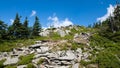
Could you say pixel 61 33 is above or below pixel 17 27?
below

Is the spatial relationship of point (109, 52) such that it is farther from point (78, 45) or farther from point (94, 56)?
point (78, 45)

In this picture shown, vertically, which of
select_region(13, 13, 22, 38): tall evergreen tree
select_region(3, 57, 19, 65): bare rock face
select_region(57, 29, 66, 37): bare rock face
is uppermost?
select_region(13, 13, 22, 38): tall evergreen tree

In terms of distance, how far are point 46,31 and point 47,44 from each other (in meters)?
16.3

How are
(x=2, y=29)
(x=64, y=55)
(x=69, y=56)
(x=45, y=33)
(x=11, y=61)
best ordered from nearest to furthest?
(x=69, y=56) → (x=11, y=61) → (x=64, y=55) → (x=2, y=29) → (x=45, y=33)

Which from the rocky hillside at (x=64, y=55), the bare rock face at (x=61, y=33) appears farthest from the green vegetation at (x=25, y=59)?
the bare rock face at (x=61, y=33)

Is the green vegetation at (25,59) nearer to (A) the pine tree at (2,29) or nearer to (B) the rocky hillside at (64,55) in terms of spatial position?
(B) the rocky hillside at (64,55)

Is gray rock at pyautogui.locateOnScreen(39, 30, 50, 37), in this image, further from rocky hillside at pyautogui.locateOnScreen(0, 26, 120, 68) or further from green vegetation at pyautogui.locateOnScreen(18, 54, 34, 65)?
green vegetation at pyautogui.locateOnScreen(18, 54, 34, 65)

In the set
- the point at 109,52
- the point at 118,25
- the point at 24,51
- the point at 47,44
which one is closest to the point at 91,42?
the point at 109,52

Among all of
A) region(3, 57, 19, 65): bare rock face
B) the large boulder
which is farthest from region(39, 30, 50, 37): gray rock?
region(3, 57, 19, 65): bare rock face

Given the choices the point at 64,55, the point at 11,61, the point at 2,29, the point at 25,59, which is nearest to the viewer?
the point at 25,59

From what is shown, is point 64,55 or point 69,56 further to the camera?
point 64,55

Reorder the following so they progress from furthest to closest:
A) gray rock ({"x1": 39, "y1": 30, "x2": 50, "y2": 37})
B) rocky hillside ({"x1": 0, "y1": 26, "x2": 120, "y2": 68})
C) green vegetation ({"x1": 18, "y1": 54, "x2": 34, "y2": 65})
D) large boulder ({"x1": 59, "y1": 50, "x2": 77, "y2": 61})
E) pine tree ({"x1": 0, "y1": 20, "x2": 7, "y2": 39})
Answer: gray rock ({"x1": 39, "y1": 30, "x2": 50, "y2": 37}), pine tree ({"x1": 0, "y1": 20, "x2": 7, "y2": 39}), large boulder ({"x1": 59, "y1": 50, "x2": 77, "y2": 61}), green vegetation ({"x1": 18, "y1": 54, "x2": 34, "y2": 65}), rocky hillside ({"x1": 0, "y1": 26, "x2": 120, "y2": 68})

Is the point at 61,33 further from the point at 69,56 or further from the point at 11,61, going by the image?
the point at 11,61

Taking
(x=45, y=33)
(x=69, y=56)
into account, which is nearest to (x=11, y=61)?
(x=69, y=56)
